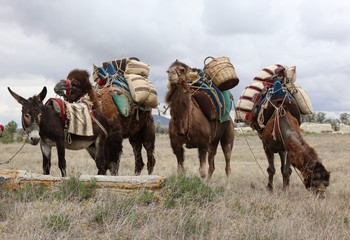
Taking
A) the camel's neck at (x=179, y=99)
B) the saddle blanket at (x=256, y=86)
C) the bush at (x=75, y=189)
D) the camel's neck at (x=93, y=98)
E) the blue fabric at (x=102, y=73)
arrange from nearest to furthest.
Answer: the bush at (x=75, y=189) < the camel's neck at (x=179, y=99) < the camel's neck at (x=93, y=98) < the saddle blanket at (x=256, y=86) < the blue fabric at (x=102, y=73)

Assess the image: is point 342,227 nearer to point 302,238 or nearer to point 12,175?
point 302,238

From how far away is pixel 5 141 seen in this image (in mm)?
30406

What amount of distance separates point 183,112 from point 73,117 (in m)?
2.27

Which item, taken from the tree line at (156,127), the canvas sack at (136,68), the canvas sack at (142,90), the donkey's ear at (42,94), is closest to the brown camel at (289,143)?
the canvas sack at (142,90)

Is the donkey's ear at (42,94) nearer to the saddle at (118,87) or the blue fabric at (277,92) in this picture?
the saddle at (118,87)

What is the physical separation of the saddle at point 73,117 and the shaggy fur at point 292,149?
12.1 feet

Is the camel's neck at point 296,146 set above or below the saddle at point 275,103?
below

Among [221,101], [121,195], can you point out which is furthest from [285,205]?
[221,101]

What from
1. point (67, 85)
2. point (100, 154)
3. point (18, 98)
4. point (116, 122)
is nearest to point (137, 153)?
point (116, 122)

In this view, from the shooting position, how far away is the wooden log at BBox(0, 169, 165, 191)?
19.0ft

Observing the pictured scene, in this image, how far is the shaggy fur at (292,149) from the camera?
23.2ft

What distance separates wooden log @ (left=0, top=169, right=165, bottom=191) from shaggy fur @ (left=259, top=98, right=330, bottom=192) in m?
2.71

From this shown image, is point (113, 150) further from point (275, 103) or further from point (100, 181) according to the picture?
point (275, 103)

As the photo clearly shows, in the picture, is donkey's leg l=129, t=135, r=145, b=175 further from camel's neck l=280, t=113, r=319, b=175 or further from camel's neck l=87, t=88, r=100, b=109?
camel's neck l=280, t=113, r=319, b=175
